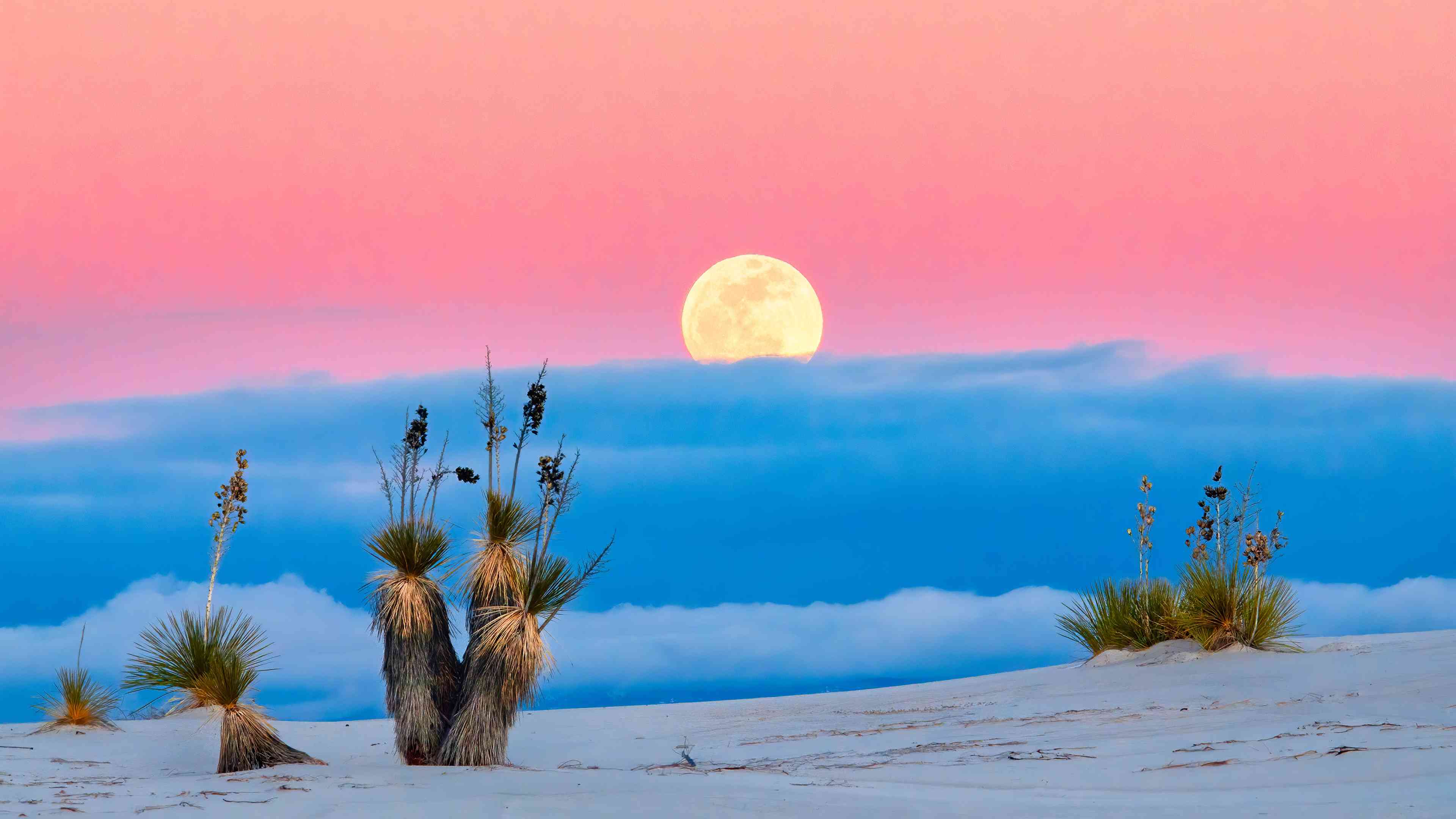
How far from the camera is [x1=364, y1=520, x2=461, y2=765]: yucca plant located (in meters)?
12.0

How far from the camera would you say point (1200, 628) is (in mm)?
16250

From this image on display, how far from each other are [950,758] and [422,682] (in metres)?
5.09

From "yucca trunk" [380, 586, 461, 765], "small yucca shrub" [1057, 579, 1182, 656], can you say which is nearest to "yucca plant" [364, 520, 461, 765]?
"yucca trunk" [380, 586, 461, 765]

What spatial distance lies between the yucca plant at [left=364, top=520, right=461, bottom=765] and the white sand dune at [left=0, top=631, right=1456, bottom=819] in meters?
0.62

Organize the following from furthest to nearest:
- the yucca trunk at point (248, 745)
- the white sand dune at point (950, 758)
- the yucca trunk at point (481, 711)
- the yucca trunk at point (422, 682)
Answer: the yucca trunk at point (422, 682), the yucca trunk at point (481, 711), the yucca trunk at point (248, 745), the white sand dune at point (950, 758)

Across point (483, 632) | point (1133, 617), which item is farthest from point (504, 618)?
point (1133, 617)

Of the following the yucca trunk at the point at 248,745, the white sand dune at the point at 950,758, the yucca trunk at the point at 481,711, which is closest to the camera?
the white sand dune at the point at 950,758

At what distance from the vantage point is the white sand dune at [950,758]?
8008 mm

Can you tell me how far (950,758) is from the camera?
10438 mm

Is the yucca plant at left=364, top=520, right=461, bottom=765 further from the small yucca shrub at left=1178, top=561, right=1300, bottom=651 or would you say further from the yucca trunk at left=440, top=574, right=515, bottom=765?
the small yucca shrub at left=1178, top=561, right=1300, bottom=651

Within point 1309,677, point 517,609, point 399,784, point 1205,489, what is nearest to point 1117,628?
point 1205,489

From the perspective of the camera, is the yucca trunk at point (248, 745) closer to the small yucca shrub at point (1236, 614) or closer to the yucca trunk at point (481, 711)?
the yucca trunk at point (481, 711)

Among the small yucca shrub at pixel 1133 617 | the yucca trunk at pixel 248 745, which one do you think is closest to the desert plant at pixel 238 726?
the yucca trunk at pixel 248 745

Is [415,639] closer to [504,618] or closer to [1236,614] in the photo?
[504,618]
